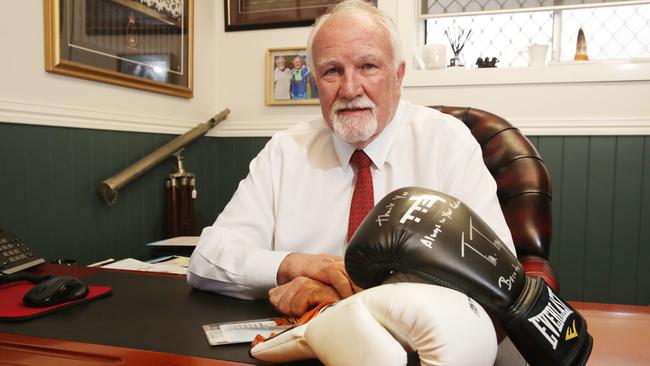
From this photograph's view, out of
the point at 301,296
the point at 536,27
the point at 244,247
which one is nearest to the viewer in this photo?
the point at 301,296

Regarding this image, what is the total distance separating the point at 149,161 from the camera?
216cm

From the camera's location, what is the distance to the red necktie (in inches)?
52.2

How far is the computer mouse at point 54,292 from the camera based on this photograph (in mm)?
937

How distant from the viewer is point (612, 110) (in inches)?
86.0

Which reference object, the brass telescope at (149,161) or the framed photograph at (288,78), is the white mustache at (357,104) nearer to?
the brass telescope at (149,161)

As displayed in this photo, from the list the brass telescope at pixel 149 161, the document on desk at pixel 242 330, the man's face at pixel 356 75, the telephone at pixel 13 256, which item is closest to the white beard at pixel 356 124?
the man's face at pixel 356 75

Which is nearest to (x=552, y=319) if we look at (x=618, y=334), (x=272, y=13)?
(x=618, y=334)

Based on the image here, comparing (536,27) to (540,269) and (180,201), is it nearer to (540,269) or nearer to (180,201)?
(540,269)

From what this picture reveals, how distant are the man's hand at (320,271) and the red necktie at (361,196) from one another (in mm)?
268

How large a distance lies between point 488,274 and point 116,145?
1.80 metres

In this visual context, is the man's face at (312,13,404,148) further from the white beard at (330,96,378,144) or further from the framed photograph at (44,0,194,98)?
the framed photograph at (44,0,194,98)

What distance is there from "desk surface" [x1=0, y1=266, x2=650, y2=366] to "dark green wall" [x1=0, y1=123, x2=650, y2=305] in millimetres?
916

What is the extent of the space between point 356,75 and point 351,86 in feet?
0.12

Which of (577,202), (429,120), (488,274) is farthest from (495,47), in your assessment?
(488,274)
